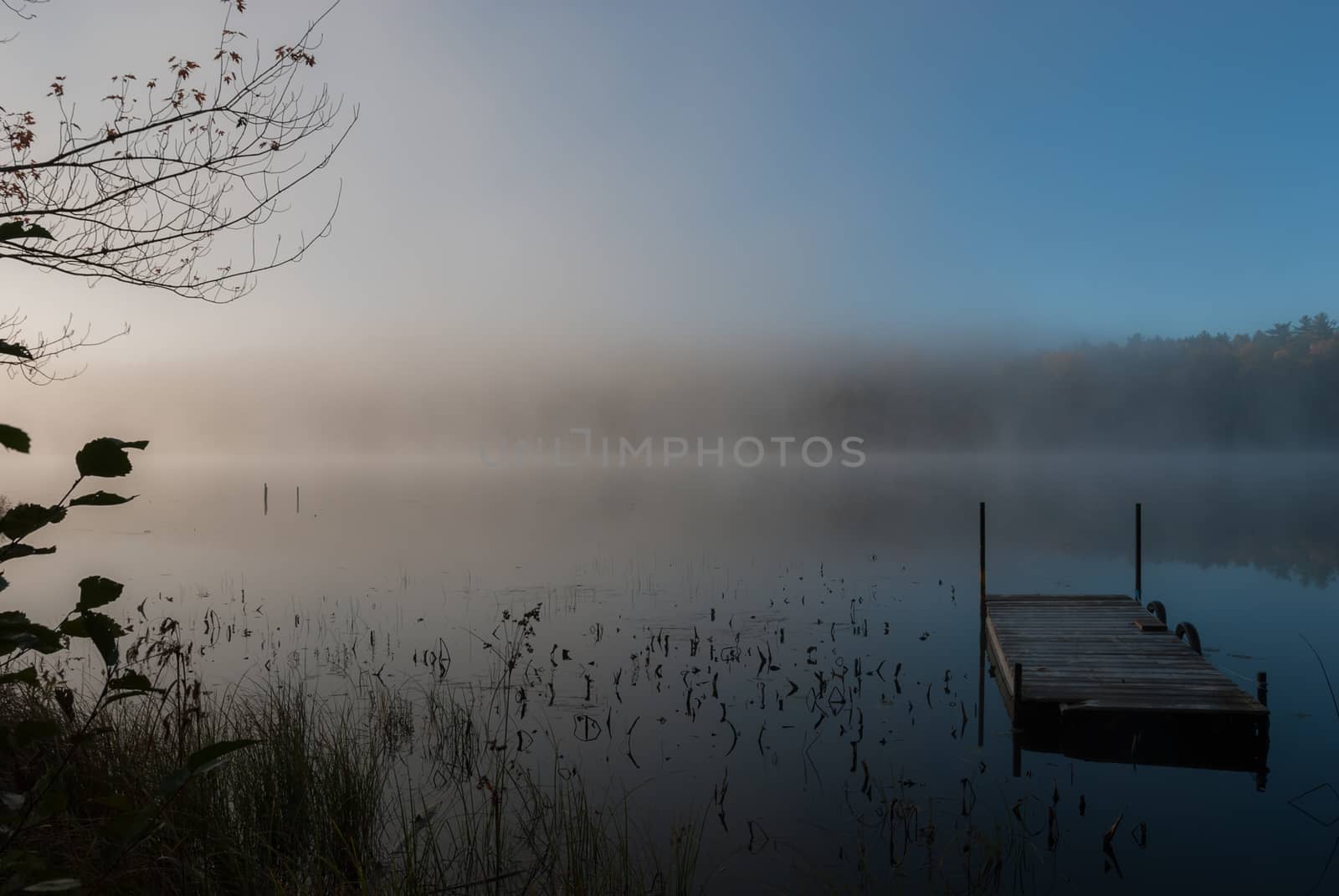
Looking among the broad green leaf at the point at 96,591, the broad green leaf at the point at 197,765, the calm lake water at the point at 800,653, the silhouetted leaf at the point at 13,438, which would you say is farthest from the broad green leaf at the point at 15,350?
the calm lake water at the point at 800,653

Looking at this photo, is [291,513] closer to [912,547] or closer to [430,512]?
[430,512]

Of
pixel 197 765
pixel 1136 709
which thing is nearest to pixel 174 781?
pixel 197 765

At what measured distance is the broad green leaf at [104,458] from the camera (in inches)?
90.7

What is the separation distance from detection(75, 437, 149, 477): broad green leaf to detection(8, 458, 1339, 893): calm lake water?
22.8ft

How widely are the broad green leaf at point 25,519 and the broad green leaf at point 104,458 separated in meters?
0.14

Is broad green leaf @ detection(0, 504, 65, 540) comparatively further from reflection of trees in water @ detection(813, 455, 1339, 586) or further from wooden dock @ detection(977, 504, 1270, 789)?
reflection of trees in water @ detection(813, 455, 1339, 586)

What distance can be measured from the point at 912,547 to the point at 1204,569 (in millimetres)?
11075

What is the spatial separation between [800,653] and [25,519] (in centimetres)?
1677

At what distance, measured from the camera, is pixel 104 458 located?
232 centimetres

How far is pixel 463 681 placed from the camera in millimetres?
15859

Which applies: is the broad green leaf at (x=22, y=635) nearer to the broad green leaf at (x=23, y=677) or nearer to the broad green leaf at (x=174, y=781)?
the broad green leaf at (x=23, y=677)

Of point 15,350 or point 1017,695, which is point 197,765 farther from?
point 1017,695

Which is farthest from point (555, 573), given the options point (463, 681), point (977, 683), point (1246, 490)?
point (1246, 490)

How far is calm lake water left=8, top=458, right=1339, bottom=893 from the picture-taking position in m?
10.1
